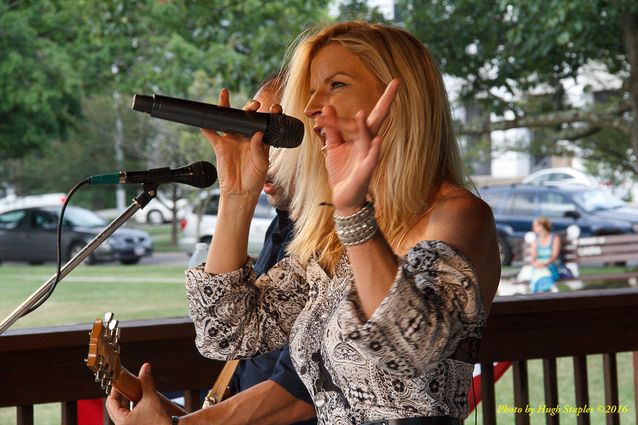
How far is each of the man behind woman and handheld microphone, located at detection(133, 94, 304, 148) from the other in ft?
0.12

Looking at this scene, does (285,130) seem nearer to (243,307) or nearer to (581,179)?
(243,307)

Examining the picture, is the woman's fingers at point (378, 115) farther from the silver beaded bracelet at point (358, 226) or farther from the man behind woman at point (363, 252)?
the silver beaded bracelet at point (358, 226)

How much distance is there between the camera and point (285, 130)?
5.43 ft

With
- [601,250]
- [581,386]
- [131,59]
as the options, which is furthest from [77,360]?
[131,59]

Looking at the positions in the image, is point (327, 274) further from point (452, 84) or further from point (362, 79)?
point (452, 84)

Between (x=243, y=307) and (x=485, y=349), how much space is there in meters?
1.06

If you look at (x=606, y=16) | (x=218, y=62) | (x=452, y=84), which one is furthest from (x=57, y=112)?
(x=606, y=16)

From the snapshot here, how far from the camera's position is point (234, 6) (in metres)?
9.80

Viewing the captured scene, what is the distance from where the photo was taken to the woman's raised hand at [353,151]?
132cm

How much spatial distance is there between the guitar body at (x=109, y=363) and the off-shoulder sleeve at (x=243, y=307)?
0.15 metres

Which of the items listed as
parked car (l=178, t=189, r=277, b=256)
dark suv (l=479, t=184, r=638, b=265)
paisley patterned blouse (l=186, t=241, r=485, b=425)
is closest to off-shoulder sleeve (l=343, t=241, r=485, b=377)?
paisley patterned blouse (l=186, t=241, r=485, b=425)

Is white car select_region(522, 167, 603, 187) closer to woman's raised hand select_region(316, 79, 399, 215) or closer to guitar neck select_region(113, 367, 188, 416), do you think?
guitar neck select_region(113, 367, 188, 416)

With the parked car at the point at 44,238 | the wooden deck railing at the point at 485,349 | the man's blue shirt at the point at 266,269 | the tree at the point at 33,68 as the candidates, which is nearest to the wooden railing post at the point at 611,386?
the wooden deck railing at the point at 485,349

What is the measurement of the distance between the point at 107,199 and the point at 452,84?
16275mm
